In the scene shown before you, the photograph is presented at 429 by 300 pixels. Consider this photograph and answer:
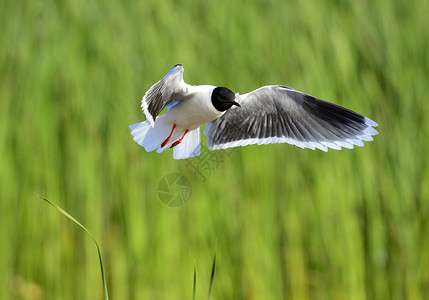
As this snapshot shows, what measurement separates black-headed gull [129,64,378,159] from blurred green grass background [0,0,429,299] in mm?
634

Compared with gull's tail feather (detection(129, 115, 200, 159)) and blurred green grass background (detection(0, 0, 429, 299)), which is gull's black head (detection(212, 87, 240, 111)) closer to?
gull's tail feather (detection(129, 115, 200, 159))

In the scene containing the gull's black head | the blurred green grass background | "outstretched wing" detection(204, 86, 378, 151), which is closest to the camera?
the gull's black head

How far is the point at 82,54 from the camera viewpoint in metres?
A: 1.43

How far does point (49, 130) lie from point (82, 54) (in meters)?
0.21

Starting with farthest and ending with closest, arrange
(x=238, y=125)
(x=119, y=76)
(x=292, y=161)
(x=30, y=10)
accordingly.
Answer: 1. (x=30, y=10)
2. (x=292, y=161)
3. (x=119, y=76)
4. (x=238, y=125)

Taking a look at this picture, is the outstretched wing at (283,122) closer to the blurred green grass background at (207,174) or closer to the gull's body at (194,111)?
the gull's body at (194,111)

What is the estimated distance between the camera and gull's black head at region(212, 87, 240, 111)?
1.39 feet

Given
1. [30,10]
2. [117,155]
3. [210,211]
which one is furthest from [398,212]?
[30,10]

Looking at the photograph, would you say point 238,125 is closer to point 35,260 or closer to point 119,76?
point 119,76

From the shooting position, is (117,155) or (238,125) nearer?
(238,125)

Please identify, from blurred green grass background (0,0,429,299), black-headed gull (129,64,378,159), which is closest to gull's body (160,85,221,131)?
black-headed gull (129,64,378,159)

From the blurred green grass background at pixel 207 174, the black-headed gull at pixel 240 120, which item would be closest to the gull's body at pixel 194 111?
the black-headed gull at pixel 240 120

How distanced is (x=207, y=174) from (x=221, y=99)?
0.98 metres

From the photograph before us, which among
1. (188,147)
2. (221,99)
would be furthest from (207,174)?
(221,99)
